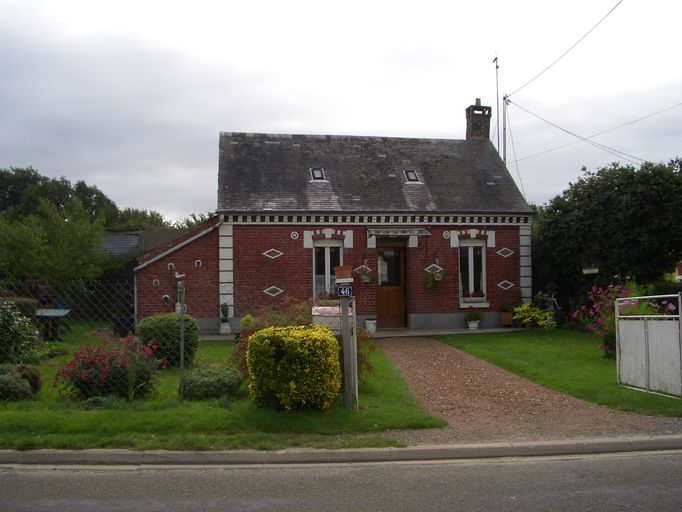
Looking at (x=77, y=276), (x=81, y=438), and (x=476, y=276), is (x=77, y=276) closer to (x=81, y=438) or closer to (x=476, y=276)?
(x=476, y=276)

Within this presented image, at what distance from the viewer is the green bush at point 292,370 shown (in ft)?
26.9

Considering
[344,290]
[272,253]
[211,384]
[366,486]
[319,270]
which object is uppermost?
[272,253]

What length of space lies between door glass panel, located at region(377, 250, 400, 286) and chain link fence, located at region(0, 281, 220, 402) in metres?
6.98

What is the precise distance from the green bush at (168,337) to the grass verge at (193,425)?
3516 millimetres

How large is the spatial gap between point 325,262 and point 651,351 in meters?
11.4

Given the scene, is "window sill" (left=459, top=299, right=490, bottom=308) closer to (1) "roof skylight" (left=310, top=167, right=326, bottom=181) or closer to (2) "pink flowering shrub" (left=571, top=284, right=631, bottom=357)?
(2) "pink flowering shrub" (left=571, top=284, right=631, bottom=357)

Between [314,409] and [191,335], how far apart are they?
16.3 ft

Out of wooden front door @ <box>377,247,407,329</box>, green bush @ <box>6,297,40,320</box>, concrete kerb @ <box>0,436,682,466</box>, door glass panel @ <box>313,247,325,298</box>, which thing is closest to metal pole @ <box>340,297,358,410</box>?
concrete kerb @ <box>0,436,682,466</box>

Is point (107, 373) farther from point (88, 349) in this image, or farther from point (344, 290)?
point (344, 290)

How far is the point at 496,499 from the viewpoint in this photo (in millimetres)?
5703

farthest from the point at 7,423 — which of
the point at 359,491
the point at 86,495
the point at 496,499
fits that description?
the point at 496,499

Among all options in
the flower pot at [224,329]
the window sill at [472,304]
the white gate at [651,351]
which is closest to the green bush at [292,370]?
the white gate at [651,351]

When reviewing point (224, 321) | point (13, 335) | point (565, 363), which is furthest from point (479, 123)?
point (13, 335)

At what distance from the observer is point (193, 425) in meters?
7.80
